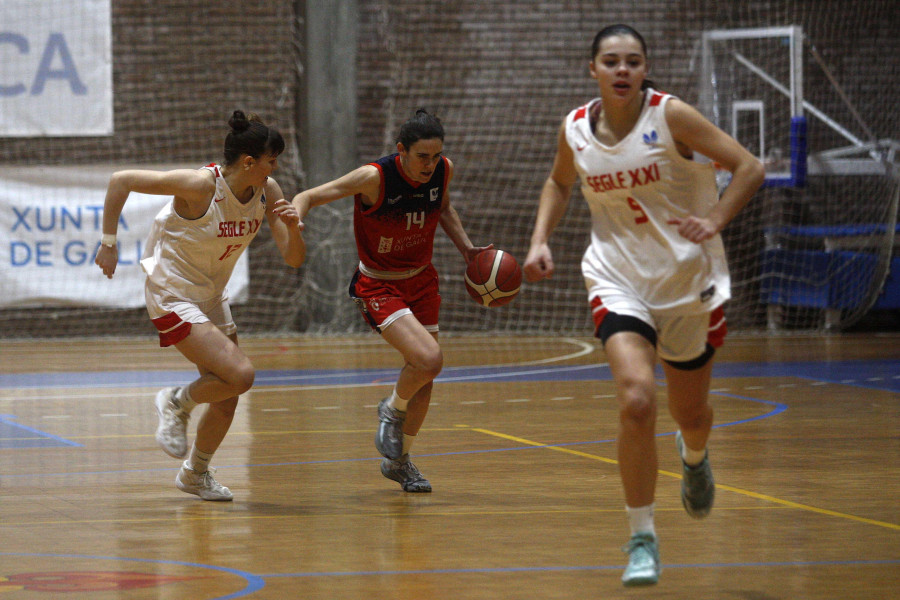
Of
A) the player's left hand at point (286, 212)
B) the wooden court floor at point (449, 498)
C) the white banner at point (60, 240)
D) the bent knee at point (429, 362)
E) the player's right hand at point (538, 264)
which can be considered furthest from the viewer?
the white banner at point (60, 240)

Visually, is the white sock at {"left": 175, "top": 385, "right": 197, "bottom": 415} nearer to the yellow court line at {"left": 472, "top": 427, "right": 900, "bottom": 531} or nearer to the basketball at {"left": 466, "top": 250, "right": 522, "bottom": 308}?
the basketball at {"left": 466, "top": 250, "right": 522, "bottom": 308}

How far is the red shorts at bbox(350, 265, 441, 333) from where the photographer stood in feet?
17.3

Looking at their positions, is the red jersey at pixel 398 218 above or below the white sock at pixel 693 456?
above

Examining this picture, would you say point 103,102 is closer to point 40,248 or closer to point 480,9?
point 40,248

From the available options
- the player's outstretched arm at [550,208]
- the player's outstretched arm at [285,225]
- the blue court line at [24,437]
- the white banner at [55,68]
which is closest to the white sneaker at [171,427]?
the player's outstretched arm at [285,225]

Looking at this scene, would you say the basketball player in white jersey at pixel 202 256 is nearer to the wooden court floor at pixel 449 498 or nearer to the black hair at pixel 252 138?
the black hair at pixel 252 138

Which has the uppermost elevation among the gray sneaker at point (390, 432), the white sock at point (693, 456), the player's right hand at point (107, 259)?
the player's right hand at point (107, 259)

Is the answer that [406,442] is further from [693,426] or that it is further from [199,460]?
[693,426]

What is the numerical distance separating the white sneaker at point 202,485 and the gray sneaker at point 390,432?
0.66 metres

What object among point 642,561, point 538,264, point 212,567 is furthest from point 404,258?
point 642,561

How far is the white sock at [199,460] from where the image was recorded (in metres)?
4.96

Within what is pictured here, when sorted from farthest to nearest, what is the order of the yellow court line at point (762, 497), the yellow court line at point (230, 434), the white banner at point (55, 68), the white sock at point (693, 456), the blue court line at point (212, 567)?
the white banner at point (55, 68)
the yellow court line at point (230, 434)
the yellow court line at point (762, 497)
the white sock at point (693, 456)
the blue court line at point (212, 567)

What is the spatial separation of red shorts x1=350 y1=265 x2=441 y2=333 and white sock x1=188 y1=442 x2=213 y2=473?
0.90m

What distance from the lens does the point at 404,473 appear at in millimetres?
5176
